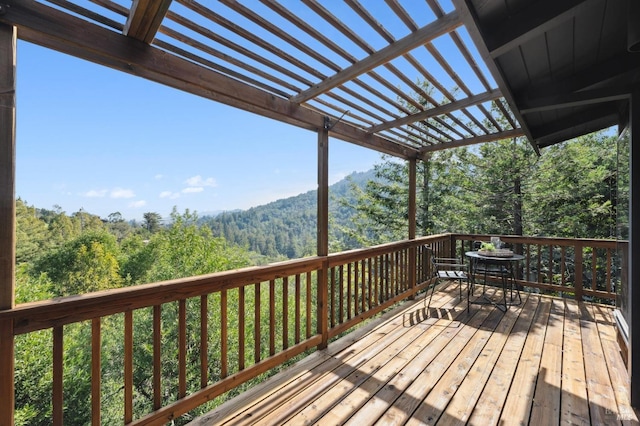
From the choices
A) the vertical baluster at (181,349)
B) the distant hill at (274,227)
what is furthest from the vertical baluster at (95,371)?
the distant hill at (274,227)

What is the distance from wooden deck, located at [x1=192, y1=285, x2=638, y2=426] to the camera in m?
1.92

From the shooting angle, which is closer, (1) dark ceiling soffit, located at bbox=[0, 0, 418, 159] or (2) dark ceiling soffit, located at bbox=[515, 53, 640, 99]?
(1) dark ceiling soffit, located at bbox=[0, 0, 418, 159]

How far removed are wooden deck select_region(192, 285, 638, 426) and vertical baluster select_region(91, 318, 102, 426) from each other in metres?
0.60

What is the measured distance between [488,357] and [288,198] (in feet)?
98.6

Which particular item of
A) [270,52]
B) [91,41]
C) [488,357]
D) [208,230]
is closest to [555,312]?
[488,357]

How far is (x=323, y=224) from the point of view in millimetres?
3043

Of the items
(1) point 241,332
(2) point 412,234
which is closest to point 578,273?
(2) point 412,234

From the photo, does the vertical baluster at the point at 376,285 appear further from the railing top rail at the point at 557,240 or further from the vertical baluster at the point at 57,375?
the vertical baluster at the point at 57,375

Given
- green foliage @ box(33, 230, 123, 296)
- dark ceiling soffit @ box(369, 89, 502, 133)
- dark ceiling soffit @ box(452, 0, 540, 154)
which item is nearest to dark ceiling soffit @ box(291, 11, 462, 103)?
dark ceiling soffit @ box(452, 0, 540, 154)

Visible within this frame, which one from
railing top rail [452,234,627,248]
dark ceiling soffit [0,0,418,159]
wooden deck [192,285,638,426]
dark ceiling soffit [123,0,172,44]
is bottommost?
wooden deck [192,285,638,426]

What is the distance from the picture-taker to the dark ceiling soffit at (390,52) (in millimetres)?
1606

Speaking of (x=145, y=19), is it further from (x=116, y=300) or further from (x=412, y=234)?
(x=412, y=234)

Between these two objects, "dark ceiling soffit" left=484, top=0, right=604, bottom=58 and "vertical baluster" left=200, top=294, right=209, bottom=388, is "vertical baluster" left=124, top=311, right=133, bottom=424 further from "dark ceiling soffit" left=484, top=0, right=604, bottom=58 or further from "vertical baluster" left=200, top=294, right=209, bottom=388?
"dark ceiling soffit" left=484, top=0, right=604, bottom=58

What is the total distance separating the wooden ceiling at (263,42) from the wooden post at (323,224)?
54cm
